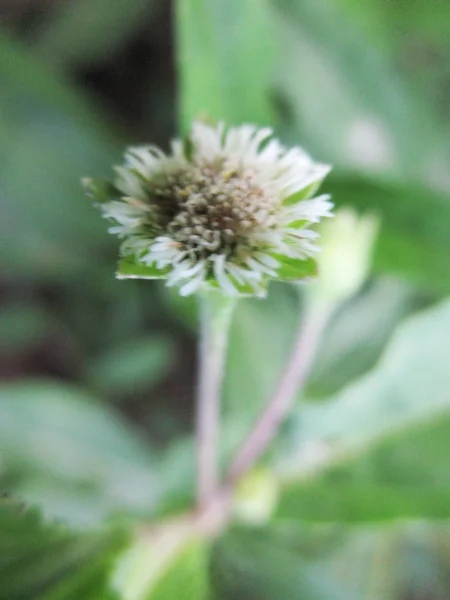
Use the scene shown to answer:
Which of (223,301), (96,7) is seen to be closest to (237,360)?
(223,301)

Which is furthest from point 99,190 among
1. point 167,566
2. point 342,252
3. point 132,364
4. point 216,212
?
point 132,364

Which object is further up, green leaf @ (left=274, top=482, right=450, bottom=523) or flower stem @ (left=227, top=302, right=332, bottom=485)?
flower stem @ (left=227, top=302, right=332, bottom=485)

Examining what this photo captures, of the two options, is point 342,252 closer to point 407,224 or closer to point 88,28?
point 407,224

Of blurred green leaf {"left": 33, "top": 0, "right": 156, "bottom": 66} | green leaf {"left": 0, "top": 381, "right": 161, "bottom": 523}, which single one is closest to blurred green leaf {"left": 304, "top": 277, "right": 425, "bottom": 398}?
green leaf {"left": 0, "top": 381, "right": 161, "bottom": 523}

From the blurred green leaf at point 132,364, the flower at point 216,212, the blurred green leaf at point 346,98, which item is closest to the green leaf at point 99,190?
the flower at point 216,212

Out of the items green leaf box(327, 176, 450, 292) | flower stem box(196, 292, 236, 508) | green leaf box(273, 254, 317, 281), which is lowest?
green leaf box(273, 254, 317, 281)

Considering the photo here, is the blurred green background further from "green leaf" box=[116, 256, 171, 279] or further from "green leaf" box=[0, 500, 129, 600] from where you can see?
"green leaf" box=[116, 256, 171, 279]

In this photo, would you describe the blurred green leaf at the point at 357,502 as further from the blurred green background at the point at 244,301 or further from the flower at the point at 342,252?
the flower at the point at 342,252
